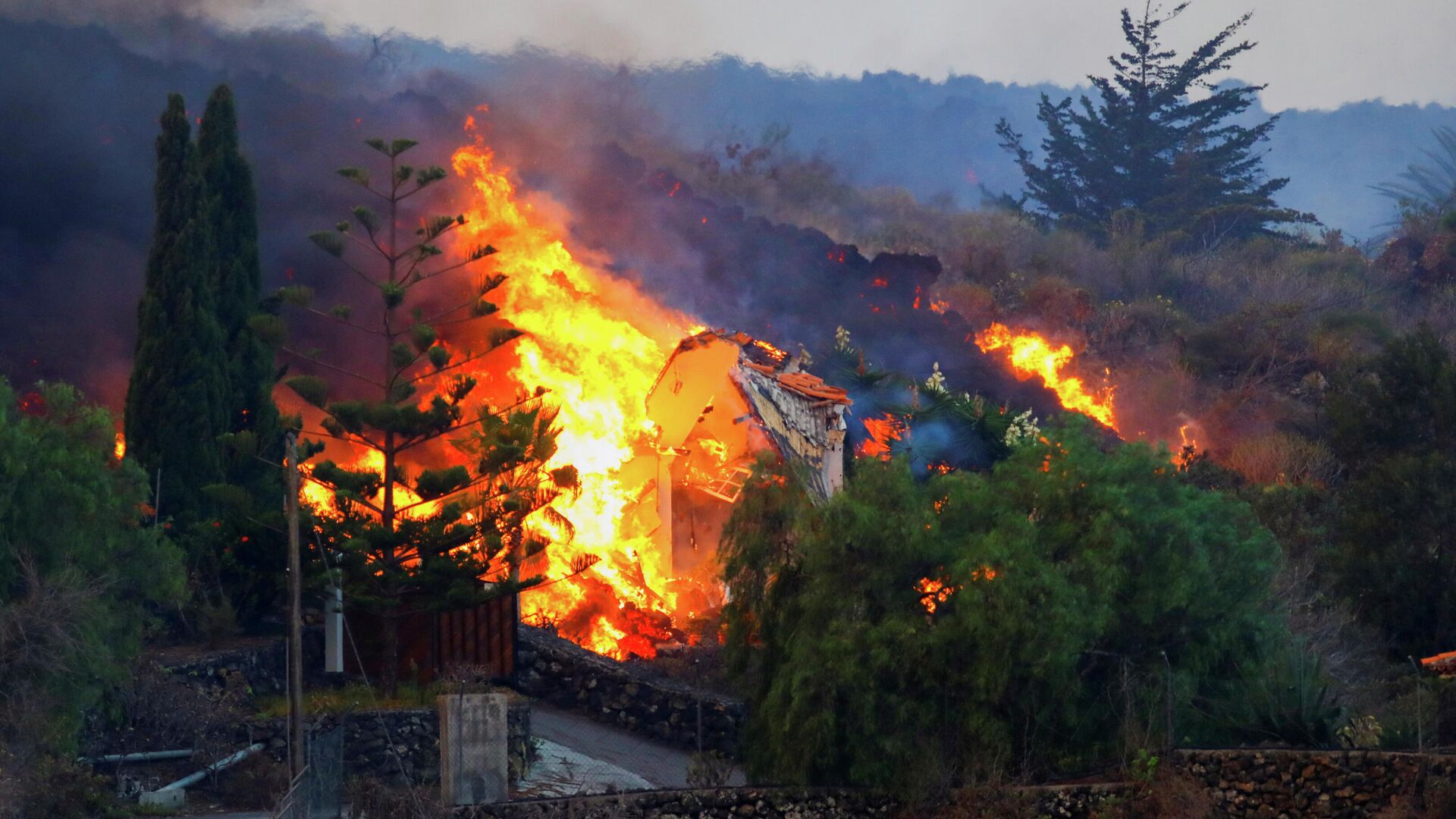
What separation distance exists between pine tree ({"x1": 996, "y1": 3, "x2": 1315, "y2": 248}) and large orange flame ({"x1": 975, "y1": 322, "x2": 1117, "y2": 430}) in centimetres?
1575

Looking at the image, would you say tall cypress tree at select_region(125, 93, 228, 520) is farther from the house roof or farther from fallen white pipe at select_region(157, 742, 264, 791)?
the house roof

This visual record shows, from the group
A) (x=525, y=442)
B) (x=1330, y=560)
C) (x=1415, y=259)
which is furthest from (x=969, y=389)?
(x=1415, y=259)

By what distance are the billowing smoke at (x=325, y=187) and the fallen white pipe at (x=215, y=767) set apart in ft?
44.8

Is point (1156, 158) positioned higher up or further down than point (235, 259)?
higher up

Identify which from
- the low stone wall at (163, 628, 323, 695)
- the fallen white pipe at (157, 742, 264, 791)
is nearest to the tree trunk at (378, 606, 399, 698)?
the low stone wall at (163, 628, 323, 695)

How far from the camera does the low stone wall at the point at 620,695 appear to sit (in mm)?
23766

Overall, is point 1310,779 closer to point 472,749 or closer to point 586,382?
point 472,749

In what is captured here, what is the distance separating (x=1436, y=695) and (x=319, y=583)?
45.9ft

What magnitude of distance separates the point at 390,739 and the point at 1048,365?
90.8 ft

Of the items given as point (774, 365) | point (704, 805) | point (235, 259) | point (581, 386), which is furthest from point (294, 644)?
point (581, 386)

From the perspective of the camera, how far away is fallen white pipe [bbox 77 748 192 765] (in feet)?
68.2

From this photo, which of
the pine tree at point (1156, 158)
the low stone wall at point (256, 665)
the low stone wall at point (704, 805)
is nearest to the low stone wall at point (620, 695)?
the low stone wall at point (256, 665)

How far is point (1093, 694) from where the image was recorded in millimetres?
19688

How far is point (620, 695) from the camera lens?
82.3ft
